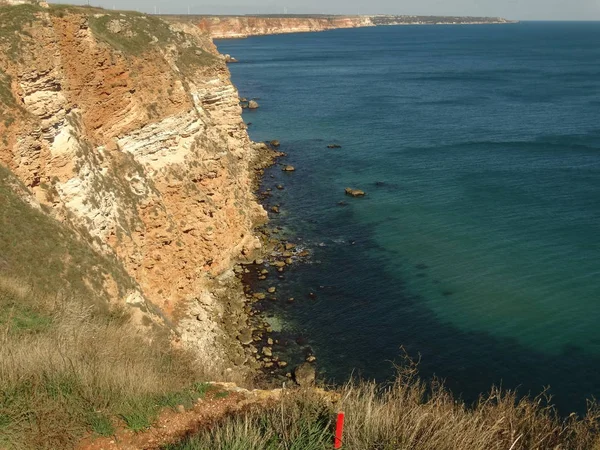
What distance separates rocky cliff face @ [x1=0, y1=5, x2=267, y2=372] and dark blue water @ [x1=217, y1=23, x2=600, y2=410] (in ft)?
19.3

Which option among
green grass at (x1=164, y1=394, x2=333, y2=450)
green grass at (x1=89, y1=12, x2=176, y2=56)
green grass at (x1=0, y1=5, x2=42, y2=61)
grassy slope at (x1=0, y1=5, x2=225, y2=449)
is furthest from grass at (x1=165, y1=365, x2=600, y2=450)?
green grass at (x1=89, y1=12, x2=176, y2=56)

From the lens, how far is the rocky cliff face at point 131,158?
23.4 meters

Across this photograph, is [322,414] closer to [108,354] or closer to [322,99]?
[108,354]

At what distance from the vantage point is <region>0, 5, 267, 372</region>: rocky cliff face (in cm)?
2336

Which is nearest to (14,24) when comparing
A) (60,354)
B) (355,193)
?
(60,354)

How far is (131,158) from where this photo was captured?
29484 millimetres

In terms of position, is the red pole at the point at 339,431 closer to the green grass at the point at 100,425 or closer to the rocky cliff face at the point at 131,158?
the green grass at the point at 100,425

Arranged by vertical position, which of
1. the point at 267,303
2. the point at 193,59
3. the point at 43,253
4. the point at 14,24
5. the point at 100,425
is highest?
the point at 14,24

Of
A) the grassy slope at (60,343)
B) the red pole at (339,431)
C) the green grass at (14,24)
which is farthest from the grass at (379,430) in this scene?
the green grass at (14,24)

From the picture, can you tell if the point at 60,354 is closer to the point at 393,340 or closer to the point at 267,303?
the point at 393,340

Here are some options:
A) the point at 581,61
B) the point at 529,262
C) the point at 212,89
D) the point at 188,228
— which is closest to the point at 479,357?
the point at 529,262

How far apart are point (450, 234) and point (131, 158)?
26.7 m

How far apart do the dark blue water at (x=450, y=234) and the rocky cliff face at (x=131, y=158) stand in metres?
5.89

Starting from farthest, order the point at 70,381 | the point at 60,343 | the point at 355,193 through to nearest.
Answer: the point at 355,193 < the point at 60,343 < the point at 70,381
